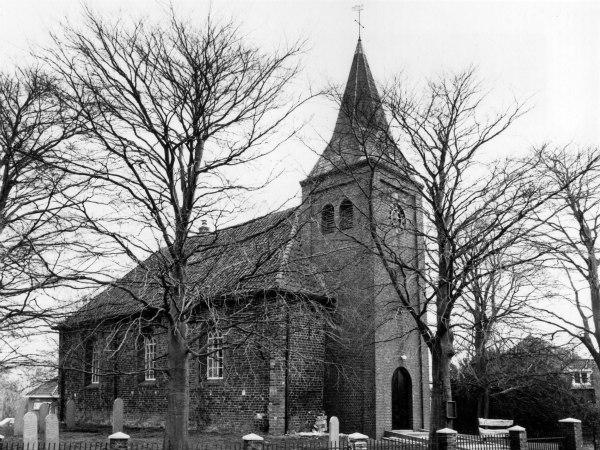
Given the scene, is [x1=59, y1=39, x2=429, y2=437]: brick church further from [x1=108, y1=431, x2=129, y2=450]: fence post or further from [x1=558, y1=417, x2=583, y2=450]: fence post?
[x1=108, y1=431, x2=129, y2=450]: fence post

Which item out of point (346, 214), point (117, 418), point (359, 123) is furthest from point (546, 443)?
point (117, 418)

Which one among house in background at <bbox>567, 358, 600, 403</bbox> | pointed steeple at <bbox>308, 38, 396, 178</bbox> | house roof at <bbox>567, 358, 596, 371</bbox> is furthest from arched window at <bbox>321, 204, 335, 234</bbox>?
house in background at <bbox>567, 358, 600, 403</bbox>

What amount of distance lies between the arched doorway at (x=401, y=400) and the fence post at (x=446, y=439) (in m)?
7.35

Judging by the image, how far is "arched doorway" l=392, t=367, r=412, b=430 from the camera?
22875 mm

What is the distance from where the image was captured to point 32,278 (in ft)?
38.5

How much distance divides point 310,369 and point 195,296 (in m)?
11.2

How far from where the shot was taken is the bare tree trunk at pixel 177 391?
12.3m

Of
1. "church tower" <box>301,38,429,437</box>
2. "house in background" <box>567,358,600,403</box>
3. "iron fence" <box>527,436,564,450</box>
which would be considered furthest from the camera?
"house in background" <box>567,358,600,403</box>

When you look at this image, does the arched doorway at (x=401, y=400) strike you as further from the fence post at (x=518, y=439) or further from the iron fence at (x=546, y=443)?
the fence post at (x=518, y=439)

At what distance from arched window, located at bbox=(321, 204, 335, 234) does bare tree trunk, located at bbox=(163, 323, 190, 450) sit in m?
12.6

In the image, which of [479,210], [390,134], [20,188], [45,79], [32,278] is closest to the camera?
[32,278]

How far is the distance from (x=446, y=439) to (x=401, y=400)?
8.08m

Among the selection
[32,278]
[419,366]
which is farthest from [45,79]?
[419,366]

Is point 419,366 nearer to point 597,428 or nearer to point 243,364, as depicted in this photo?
point 243,364
